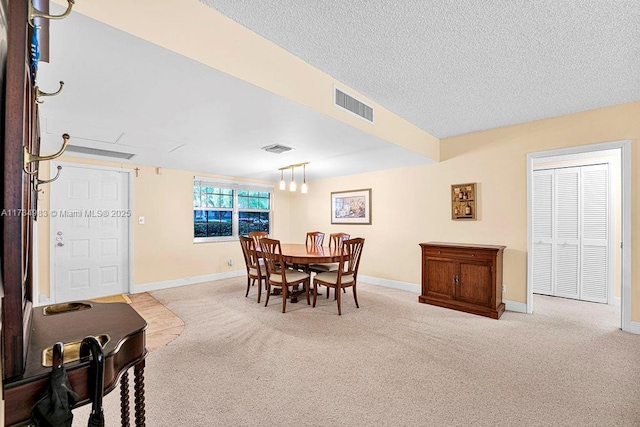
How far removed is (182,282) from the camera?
207 inches

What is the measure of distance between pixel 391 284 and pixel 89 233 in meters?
4.87

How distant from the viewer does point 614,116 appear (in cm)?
330

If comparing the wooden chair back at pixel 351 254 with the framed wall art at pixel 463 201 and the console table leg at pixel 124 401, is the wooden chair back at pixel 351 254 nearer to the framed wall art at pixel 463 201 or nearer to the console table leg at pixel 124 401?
the framed wall art at pixel 463 201

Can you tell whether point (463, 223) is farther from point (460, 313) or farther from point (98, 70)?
point (98, 70)

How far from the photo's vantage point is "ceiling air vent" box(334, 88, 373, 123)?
2814 mm

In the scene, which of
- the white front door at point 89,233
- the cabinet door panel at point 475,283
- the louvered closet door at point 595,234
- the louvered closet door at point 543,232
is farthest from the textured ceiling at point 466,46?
the white front door at point 89,233

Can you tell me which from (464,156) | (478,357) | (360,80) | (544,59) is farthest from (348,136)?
(478,357)

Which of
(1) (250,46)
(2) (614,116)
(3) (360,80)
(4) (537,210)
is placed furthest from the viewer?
(4) (537,210)

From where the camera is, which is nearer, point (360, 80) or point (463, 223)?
point (360, 80)

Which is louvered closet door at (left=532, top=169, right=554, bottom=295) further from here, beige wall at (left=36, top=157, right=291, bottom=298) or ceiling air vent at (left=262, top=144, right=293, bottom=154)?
beige wall at (left=36, top=157, right=291, bottom=298)

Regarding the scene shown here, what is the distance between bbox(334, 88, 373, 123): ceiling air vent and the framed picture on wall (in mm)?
2562

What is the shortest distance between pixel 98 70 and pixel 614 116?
494 cm

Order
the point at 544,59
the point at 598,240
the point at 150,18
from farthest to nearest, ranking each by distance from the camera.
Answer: the point at 598,240, the point at 544,59, the point at 150,18

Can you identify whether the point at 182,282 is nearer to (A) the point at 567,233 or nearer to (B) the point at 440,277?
(B) the point at 440,277
